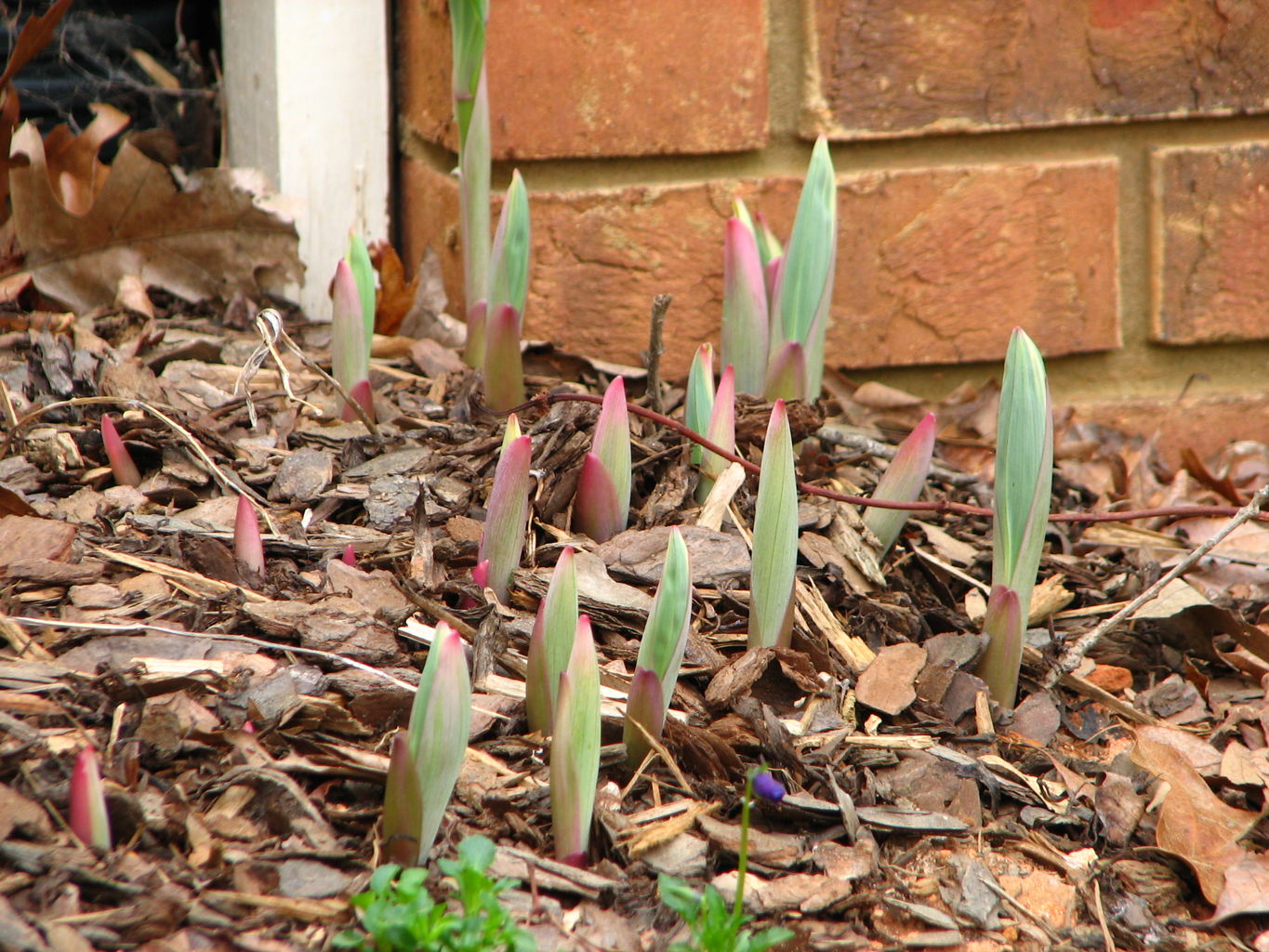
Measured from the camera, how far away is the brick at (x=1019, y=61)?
176cm

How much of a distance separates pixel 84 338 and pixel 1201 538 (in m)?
1.64

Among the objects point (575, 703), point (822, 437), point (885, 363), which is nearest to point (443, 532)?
point (575, 703)

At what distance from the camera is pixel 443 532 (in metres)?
1.25

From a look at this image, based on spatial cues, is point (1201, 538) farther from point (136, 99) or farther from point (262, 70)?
point (136, 99)

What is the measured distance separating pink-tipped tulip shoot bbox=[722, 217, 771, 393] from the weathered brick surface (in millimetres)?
309

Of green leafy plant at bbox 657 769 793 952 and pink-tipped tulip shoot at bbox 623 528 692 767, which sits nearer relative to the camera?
green leafy plant at bbox 657 769 793 952

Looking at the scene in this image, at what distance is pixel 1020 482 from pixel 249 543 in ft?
2.55

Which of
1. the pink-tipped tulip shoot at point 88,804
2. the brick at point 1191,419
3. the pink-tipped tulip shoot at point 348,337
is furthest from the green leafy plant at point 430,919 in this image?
the brick at point 1191,419

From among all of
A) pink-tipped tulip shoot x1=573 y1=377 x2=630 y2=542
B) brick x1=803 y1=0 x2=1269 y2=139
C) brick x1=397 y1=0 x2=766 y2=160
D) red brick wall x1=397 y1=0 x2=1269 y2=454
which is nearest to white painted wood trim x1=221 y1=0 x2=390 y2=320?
red brick wall x1=397 y1=0 x2=1269 y2=454

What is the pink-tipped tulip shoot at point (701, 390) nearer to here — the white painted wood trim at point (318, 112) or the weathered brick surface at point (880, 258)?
the weathered brick surface at point (880, 258)

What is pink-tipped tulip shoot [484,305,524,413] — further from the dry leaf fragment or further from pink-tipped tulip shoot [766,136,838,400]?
the dry leaf fragment

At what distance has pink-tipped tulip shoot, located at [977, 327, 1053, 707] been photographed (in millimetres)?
1101

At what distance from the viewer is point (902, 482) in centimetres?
133

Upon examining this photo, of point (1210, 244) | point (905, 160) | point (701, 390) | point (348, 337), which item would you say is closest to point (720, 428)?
point (701, 390)
